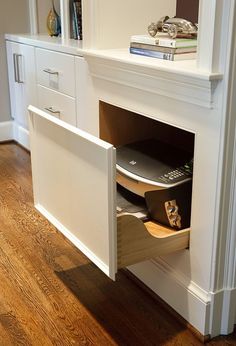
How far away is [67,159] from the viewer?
138cm

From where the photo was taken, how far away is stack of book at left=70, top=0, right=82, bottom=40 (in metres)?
2.54

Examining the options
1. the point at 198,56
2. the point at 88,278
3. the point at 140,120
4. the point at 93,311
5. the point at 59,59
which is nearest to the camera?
the point at 198,56

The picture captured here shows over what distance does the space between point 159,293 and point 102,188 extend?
56 centimetres

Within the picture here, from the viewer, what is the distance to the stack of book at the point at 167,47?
4.48ft

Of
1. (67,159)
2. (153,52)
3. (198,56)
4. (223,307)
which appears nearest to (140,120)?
(153,52)

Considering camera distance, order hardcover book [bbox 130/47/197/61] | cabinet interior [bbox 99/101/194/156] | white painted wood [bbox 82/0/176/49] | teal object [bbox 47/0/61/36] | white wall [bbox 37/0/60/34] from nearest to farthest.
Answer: hardcover book [bbox 130/47/197/61], white painted wood [bbox 82/0/176/49], cabinet interior [bbox 99/101/194/156], teal object [bbox 47/0/61/36], white wall [bbox 37/0/60/34]

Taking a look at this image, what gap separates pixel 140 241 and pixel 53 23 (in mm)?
2072

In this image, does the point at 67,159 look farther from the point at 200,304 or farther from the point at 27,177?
the point at 27,177

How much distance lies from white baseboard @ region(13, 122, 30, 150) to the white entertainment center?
4.40 feet

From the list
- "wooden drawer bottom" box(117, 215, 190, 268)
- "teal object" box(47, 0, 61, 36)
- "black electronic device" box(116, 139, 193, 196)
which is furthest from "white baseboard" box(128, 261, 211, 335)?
"teal object" box(47, 0, 61, 36)

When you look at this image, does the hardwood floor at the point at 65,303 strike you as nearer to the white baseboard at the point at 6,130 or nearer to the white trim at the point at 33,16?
the white baseboard at the point at 6,130

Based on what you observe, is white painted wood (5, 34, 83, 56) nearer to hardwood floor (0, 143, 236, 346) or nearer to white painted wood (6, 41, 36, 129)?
white painted wood (6, 41, 36, 129)

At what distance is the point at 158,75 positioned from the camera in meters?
1.30

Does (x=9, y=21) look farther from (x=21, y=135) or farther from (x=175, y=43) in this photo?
(x=175, y=43)
